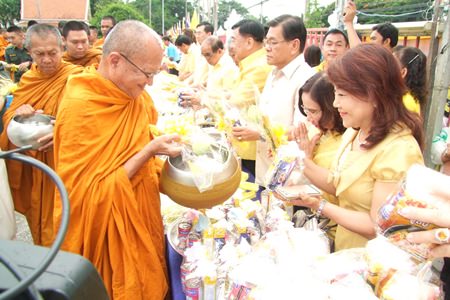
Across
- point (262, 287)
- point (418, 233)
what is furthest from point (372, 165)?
point (262, 287)

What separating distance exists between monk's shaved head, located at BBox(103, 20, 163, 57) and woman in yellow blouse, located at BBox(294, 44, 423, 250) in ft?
2.91

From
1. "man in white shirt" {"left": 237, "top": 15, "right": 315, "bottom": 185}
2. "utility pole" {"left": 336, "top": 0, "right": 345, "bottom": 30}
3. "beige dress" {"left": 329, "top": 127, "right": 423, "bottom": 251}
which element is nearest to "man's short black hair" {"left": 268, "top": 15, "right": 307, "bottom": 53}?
"man in white shirt" {"left": 237, "top": 15, "right": 315, "bottom": 185}

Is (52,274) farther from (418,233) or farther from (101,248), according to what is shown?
(101,248)

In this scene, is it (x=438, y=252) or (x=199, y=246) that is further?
(x=199, y=246)

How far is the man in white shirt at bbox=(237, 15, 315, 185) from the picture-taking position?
2764mm

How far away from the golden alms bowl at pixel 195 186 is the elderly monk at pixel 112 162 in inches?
4.6

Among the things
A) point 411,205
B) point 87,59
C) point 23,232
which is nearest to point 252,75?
point 87,59

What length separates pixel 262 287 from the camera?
3.25 ft

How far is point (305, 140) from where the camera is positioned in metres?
2.00

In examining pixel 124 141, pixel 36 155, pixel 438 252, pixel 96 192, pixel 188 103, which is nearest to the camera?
pixel 438 252

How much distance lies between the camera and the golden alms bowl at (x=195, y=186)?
151cm

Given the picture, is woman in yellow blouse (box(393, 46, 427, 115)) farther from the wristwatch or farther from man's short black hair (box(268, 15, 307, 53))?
man's short black hair (box(268, 15, 307, 53))

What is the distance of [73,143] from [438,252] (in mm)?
1527

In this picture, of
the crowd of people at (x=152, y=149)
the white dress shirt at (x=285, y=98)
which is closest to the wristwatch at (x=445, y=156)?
the white dress shirt at (x=285, y=98)
